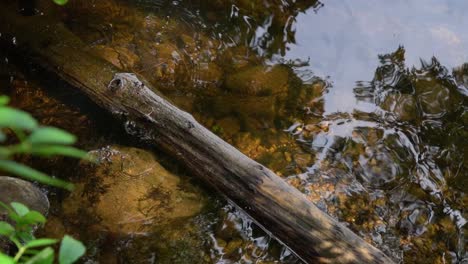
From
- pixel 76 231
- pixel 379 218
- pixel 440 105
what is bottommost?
pixel 76 231

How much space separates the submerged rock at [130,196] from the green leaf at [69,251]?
2.67 metres

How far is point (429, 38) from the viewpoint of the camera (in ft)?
18.2

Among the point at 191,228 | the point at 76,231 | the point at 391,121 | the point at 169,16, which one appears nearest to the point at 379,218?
the point at 391,121

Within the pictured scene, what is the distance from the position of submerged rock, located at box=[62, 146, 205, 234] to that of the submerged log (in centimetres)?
20

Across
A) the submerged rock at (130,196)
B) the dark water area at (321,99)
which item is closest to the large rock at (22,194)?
the submerged rock at (130,196)

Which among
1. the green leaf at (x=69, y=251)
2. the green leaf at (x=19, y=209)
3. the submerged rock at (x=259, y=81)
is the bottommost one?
the green leaf at (x=19, y=209)

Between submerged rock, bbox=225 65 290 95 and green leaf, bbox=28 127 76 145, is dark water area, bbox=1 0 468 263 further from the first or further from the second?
green leaf, bbox=28 127 76 145

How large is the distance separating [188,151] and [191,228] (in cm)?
61

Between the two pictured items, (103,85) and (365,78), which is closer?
(103,85)

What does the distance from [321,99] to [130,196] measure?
2200 millimetres

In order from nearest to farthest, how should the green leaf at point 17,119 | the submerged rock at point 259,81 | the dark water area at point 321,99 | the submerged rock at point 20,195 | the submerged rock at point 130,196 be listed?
the green leaf at point 17,119, the submerged rock at point 20,195, the submerged rock at point 130,196, the dark water area at point 321,99, the submerged rock at point 259,81

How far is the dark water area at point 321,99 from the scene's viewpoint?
148 inches

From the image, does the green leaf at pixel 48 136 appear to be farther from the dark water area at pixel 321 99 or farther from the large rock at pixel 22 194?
the dark water area at pixel 321 99

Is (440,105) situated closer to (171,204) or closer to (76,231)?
(171,204)
